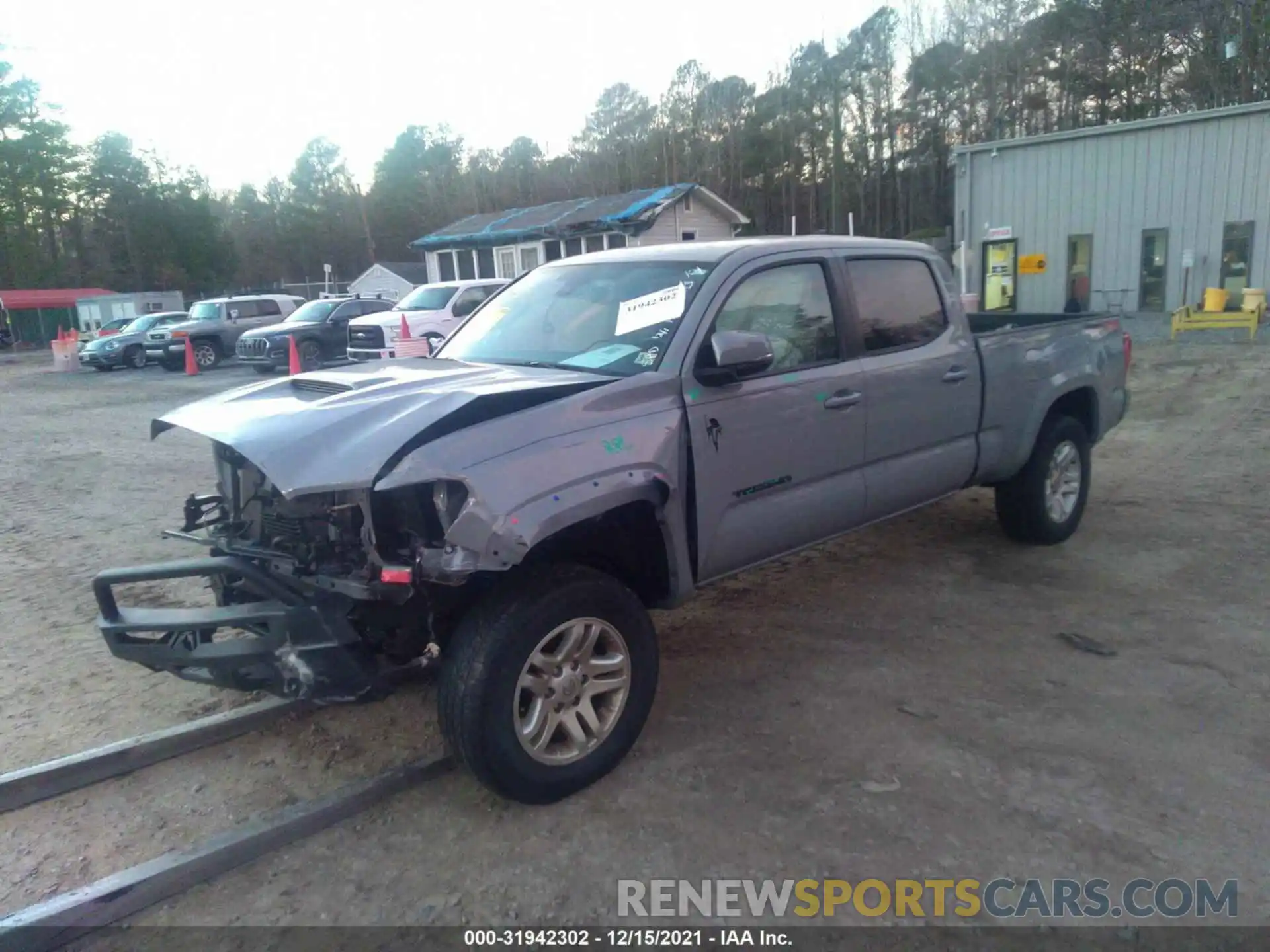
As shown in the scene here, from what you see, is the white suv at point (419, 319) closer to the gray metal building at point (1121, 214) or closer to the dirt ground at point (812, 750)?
the dirt ground at point (812, 750)

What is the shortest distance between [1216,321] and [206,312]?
74.3 feet

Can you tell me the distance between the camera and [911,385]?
4.68 metres

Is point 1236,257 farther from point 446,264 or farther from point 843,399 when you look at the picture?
point 446,264

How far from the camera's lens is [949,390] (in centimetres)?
494

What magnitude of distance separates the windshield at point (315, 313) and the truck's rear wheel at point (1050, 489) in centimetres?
1754

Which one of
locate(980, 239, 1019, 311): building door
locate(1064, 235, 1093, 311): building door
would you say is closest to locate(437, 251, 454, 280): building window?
locate(980, 239, 1019, 311): building door

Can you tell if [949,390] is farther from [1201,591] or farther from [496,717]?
[496,717]

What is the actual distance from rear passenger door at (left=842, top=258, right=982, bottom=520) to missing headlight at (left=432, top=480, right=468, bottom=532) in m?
2.23

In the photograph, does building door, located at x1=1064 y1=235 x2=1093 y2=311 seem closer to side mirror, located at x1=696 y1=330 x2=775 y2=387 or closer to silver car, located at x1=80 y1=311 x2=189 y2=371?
side mirror, located at x1=696 y1=330 x2=775 y2=387

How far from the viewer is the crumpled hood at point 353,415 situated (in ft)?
9.61

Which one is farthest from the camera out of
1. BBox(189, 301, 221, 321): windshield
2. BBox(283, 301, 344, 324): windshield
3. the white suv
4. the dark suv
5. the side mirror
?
BBox(189, 301, 221, 321): windshield

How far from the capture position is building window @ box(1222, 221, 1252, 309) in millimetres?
19250

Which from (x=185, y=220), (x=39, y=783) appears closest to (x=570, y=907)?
(x=39, y=783)

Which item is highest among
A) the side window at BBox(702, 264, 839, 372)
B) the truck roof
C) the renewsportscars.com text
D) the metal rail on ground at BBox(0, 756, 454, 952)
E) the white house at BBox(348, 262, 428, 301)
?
the white house at BBox(348, 262, 428, 301)
